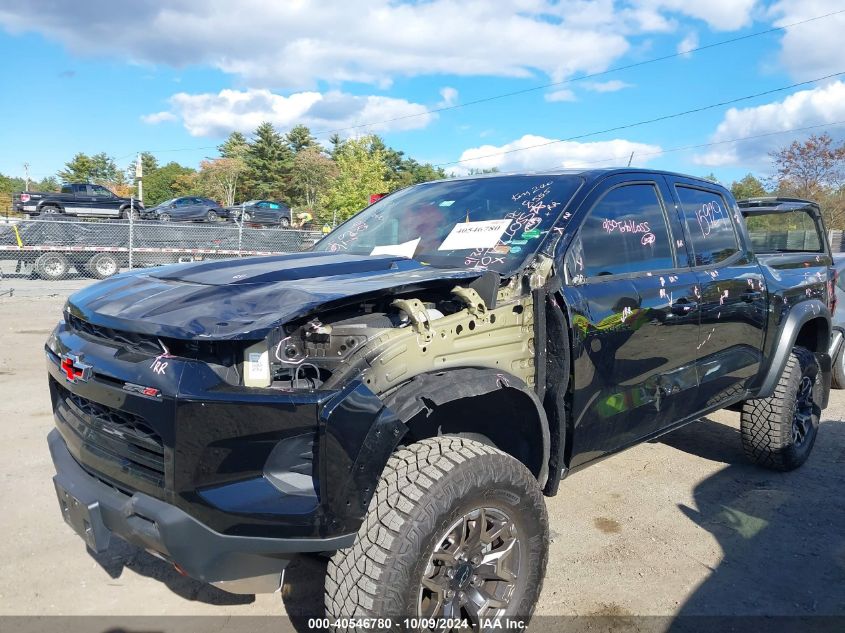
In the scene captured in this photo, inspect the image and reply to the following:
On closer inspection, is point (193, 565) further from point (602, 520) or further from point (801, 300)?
point (801, 300)

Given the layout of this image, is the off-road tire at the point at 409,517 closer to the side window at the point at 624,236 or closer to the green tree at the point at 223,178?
the side window at the point at 624,236

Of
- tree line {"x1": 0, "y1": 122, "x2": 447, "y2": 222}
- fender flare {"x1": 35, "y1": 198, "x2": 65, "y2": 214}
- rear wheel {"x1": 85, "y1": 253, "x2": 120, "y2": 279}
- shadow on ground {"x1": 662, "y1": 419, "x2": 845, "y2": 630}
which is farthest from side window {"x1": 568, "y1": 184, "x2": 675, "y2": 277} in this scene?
tree line {"x1": 0, "y1": 122, "x2": 447, "y2": 222}

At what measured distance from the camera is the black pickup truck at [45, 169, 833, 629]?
77.3 inches

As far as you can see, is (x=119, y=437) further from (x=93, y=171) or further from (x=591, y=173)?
(x=93, y=171)

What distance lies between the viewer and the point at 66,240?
598 inches


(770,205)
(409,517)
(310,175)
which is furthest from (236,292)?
(310,175)

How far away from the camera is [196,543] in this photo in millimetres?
1963

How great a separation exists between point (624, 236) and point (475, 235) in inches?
30.4

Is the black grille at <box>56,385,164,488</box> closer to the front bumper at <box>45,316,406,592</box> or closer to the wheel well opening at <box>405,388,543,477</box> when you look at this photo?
the front bumper at <box>45,316,406,592</box>

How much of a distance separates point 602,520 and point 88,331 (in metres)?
2.95

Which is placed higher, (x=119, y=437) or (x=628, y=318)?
(x=628, y=318)

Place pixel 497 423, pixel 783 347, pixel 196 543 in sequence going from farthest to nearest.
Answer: pixel 783 347, pixel 497 423, pixel 196 543

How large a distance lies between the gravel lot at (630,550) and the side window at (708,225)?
1560 millimetres

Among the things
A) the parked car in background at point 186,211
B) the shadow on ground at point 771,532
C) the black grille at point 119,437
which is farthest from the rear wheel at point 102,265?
the black grille at point 119,437
